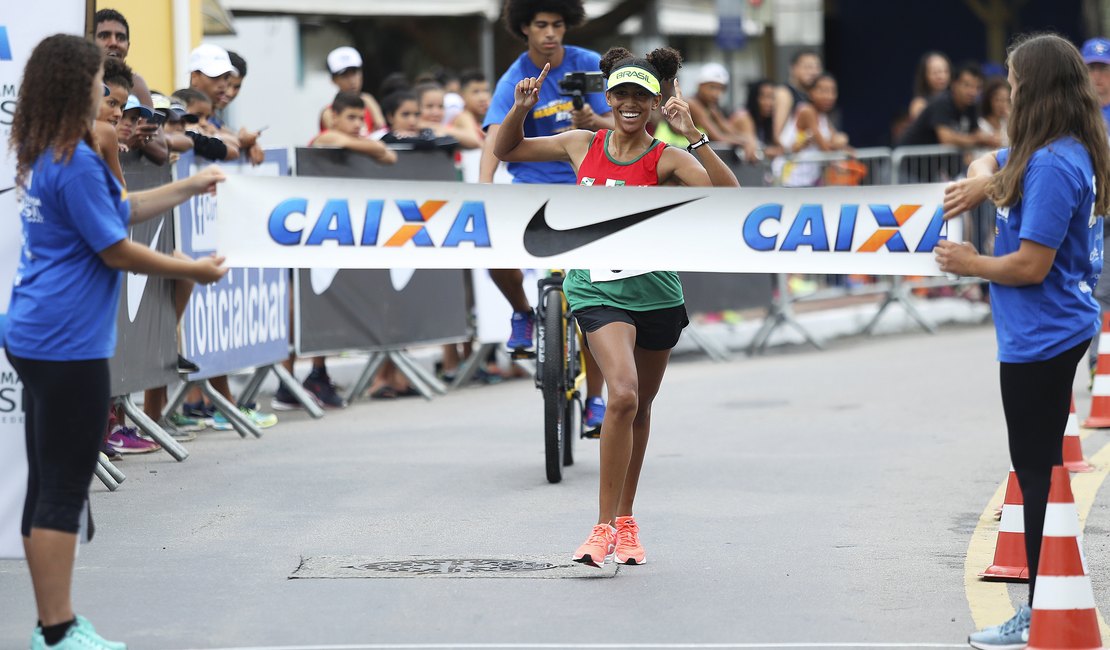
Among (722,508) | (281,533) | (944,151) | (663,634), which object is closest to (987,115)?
(944,151)

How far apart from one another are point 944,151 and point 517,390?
644 centimetres

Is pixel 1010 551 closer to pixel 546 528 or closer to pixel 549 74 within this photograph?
pixel 546 528

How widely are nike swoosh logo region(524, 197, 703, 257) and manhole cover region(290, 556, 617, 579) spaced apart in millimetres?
1232

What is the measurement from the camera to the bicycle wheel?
8.81 meters

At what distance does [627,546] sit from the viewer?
23.1ft

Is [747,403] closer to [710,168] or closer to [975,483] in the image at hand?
[975,483]

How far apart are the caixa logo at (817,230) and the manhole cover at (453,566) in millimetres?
1547

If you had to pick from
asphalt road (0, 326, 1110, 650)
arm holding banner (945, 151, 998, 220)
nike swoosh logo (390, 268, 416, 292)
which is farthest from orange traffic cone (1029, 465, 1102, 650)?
nike swoosh logo (390, 268, 416, 292)

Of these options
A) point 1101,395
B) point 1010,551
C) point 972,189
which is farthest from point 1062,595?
point 1101,395

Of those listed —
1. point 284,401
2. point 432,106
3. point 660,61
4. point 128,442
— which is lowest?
point 284,401

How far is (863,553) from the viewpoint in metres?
7.31

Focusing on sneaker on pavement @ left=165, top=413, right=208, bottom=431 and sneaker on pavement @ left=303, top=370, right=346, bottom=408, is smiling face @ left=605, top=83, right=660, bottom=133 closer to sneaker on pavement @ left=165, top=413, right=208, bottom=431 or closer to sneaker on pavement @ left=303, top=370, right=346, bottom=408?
sneaker on pavement @ left=165, top=413, right=208, bottom=431

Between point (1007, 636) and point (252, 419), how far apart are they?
268 inches

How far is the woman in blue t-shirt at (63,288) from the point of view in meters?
5.33
